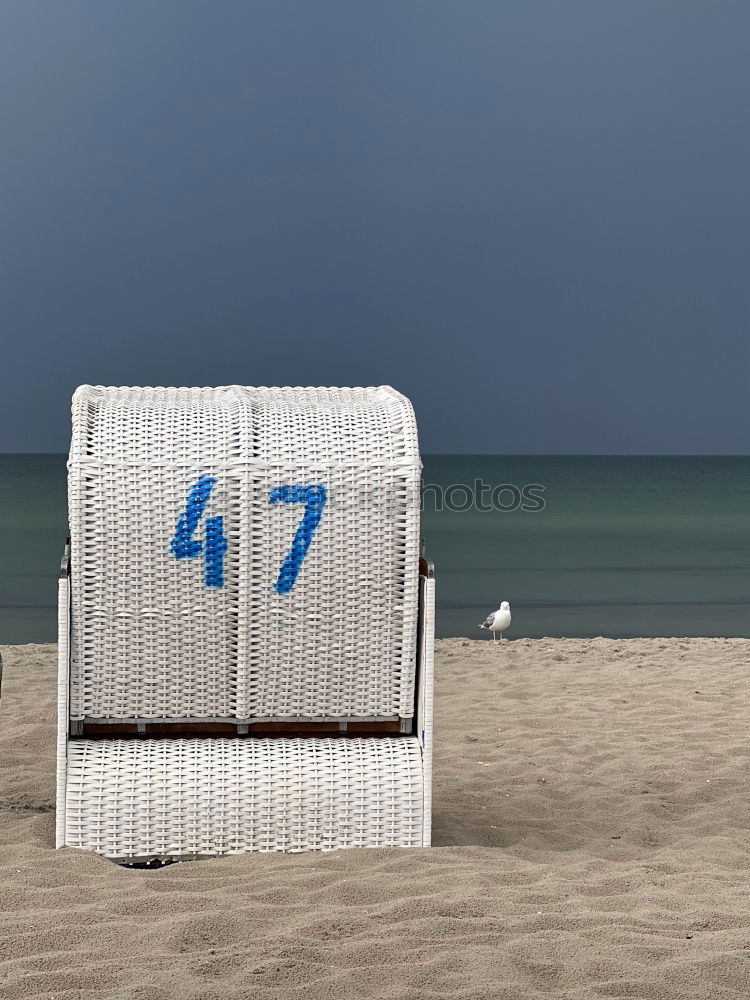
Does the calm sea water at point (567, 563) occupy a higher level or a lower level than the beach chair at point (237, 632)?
lower

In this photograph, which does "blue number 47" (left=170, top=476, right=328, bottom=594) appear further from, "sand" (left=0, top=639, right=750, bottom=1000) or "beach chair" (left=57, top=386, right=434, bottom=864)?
"sand" (left=0, top=639, right=750, bottom=1000)

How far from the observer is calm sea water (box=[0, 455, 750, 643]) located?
14.4 m

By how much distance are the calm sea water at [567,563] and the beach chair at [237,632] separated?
14.2 ft

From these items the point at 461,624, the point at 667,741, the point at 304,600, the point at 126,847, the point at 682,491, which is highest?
the point at 304,600

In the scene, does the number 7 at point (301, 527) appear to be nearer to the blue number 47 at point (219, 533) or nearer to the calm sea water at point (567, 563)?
the blue number 47 at point (219, 533)

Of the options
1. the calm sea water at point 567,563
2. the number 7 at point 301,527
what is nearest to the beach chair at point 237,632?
the number 7 at point 301,527

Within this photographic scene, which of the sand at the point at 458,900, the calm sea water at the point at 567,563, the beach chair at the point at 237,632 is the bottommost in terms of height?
the calm sea water at the point at 567,563

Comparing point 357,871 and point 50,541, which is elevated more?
point 357,871

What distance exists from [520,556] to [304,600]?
18.3 m

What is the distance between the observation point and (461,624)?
45.5 ft

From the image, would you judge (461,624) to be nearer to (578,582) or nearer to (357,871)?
A: (578,582)

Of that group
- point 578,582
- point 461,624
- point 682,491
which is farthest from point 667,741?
point 682,491

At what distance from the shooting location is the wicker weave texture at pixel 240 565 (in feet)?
14.5

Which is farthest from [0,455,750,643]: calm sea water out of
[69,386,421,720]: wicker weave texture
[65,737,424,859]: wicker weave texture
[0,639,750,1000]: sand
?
[65,737,424,859]: wicker weave texture
